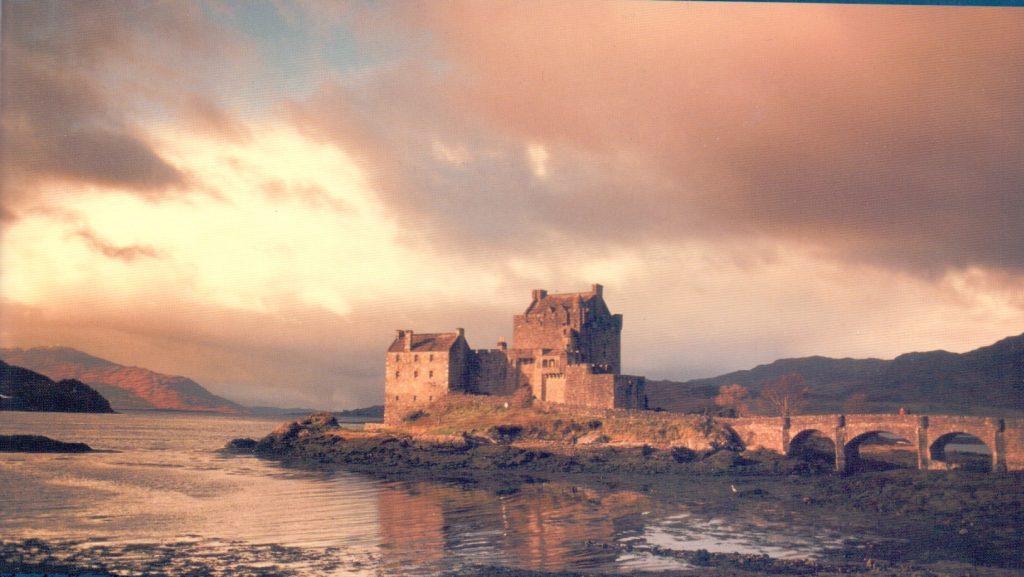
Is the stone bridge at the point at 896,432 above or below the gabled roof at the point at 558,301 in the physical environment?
below

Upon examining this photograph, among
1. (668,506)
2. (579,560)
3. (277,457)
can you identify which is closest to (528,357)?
(277,457)

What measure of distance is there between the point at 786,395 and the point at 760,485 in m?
38.6

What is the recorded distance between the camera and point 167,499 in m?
36.1

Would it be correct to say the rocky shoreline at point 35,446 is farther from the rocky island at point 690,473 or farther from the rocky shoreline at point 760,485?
the rocky shoreline at point 760,485

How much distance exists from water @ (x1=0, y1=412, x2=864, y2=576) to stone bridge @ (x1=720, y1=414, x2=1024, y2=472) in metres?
14.6

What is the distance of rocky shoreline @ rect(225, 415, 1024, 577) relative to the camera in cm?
2269

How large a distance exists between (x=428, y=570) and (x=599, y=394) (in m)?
35.2

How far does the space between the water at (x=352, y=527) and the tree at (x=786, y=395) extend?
39443 mm

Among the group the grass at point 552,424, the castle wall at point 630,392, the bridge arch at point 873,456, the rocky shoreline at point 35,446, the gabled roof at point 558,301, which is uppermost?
the gabled roof at point 558,301

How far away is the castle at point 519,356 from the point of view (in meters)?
59.9

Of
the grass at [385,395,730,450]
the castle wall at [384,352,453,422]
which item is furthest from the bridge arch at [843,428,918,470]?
the castle wall at [384,352,453,422]

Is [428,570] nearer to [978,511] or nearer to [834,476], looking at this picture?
[978,511]

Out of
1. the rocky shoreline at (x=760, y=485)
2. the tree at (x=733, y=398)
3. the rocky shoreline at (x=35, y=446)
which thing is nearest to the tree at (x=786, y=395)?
the tree at (x=733, y=398)

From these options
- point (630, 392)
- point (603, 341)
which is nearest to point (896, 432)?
point (630, 392)
